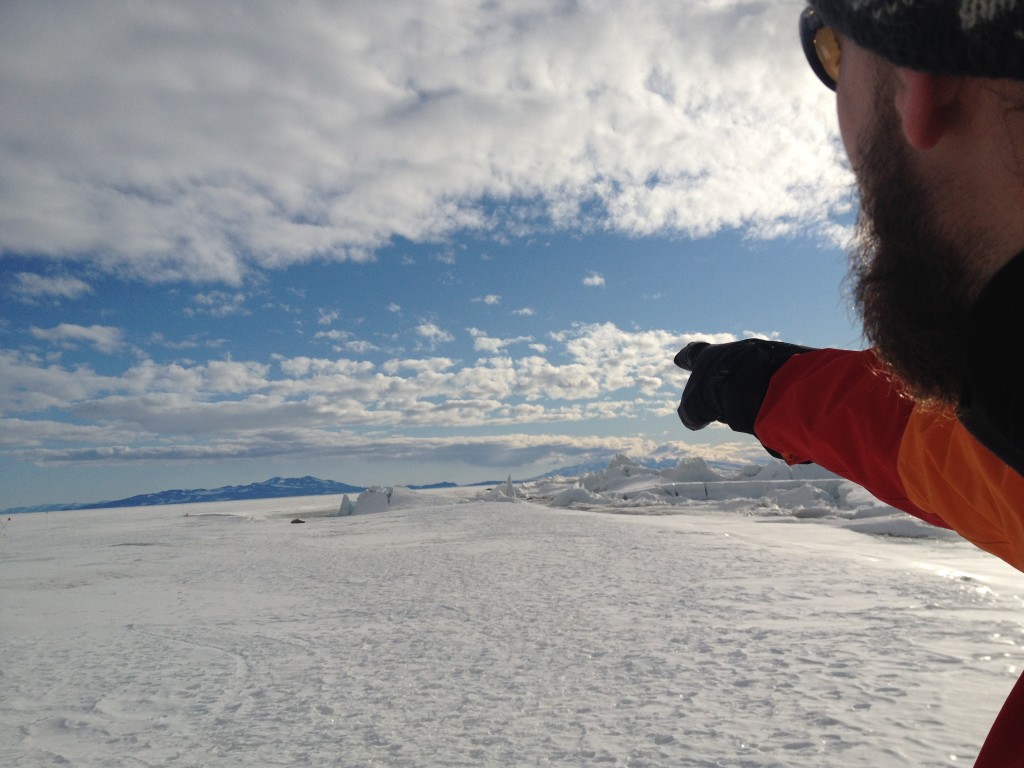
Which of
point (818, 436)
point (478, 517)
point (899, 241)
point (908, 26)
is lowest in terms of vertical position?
point (478, 517)

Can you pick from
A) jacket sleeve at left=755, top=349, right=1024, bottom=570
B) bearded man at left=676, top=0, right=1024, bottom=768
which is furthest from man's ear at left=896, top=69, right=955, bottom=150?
jacket sleeve at left=755, top=349, right=1024, bottom=570

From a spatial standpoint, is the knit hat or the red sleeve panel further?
the red sleeve panel

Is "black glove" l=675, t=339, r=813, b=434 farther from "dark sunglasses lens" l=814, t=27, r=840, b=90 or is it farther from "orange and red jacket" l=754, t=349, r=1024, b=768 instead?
"dark sunglasses lens" l=814, t=27, r=840, b=90

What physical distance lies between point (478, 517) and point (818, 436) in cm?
749

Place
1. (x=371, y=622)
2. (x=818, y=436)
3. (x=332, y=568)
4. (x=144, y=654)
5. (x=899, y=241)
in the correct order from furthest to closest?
1. (x=332, y=568)
2. (x=371, y=622)
3. (x=144, y=654)
4. (x=818, y=436)
5. (x=899, y=241)

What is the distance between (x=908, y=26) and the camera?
1.48 feet

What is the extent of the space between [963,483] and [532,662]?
4.94 ft

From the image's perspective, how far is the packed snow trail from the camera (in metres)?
1.42

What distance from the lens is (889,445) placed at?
36.7 inches

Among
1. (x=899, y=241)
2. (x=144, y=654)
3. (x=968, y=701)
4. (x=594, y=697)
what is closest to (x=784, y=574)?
(x=968, y=701)

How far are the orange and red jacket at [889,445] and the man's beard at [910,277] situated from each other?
6.7 inches

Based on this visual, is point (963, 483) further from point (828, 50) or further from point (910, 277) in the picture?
point (828, 50)

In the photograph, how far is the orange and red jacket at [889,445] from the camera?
74 cm

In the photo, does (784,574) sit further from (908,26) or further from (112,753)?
(908,26)
